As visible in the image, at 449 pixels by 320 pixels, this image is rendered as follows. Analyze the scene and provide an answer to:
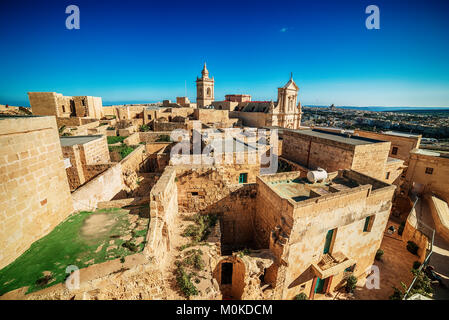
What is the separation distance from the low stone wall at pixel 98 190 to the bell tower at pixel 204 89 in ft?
142

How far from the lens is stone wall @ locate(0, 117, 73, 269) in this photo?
3.83 meters

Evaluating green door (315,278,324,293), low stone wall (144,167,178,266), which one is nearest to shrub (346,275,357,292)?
green door (315,278,324,293)

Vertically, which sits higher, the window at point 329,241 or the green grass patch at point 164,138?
the green grass patch at point 164,138

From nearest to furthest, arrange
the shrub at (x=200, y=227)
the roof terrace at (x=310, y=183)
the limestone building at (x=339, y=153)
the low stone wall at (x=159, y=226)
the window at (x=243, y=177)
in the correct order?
the low stone wall at (x=159, y=226)
the shrub at (x=200, y=227)
the roof terrace at (x=310, y=183)
the limestone building at (x=339, y=153)
the window at (x=243, y=177)

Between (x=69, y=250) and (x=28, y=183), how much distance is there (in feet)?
5.90

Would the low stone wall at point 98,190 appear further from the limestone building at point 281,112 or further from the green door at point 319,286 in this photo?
the limestone building at point 281,112

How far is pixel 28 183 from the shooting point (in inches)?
170

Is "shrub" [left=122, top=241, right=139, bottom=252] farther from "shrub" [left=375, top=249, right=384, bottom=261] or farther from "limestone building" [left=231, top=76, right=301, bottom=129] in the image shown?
"limestone building" [left=231, top=76, right=301, bottom=129]

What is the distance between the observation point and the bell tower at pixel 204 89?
165ft

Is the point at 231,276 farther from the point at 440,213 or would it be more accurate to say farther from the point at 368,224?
the point at 440,213

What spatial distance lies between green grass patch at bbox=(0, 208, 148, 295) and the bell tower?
48529 mm

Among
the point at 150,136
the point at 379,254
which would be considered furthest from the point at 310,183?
the point at 150,136

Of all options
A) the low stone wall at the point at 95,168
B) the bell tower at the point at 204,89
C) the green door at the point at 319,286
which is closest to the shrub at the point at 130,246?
the low stone wall at the point at 95,168
